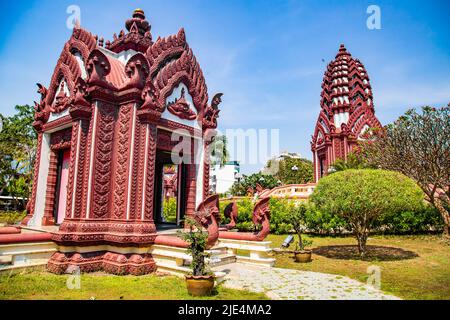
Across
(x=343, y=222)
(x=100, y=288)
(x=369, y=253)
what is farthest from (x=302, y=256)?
(x=343, y=222)

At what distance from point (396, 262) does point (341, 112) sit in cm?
2333

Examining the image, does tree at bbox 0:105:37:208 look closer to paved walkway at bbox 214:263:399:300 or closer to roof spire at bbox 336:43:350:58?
paved walkway at bbox 214:263:399:300

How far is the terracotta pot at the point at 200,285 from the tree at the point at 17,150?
25.0 metres

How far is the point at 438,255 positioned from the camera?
35.8 feet

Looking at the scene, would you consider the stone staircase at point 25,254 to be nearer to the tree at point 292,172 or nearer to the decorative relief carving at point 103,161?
the decorative relief carving at point 103,161

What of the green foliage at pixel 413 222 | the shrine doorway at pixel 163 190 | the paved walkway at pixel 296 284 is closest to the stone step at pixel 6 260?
the shrine doorway at pixel 163 190

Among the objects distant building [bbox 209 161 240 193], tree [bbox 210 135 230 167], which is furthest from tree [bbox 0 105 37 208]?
distant building [bbox 209 161 240 193]

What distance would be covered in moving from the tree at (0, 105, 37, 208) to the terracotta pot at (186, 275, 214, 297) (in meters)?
25.0

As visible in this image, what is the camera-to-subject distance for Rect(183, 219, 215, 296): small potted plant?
558cm

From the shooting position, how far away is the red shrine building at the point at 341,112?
96.9ft
